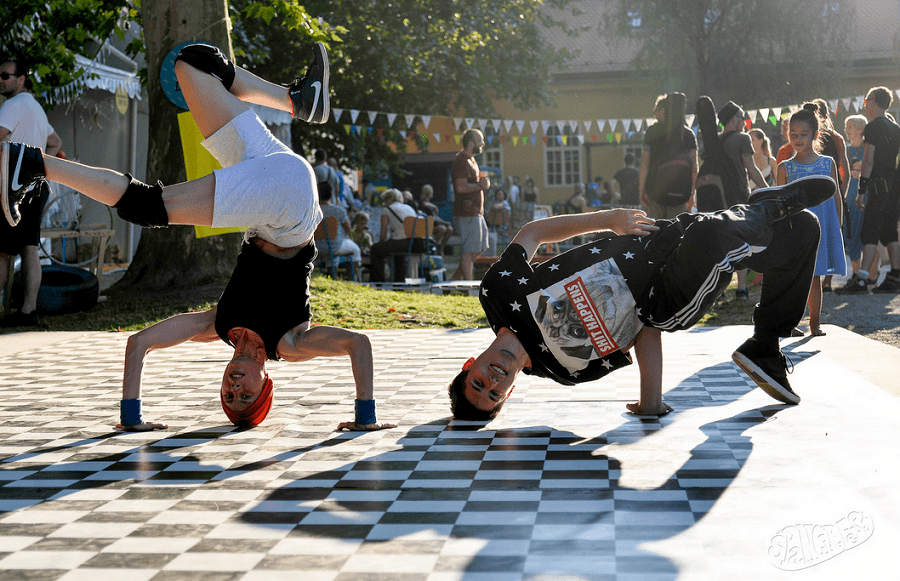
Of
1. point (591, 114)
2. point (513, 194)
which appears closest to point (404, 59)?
point (513, 194)

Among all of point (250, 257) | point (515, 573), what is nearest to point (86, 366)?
point (250, 257)

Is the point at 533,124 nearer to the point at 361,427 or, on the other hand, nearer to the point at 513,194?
the point at 513,194

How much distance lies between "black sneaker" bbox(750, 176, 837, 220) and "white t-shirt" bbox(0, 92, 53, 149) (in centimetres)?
549

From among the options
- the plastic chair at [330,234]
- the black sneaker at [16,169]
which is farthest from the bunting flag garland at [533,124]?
the black sneaker at [16,169]

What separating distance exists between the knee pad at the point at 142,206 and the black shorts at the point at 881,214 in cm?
835

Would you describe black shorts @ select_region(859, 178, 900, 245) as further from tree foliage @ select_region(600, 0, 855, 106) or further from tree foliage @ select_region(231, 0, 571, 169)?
tree foliage @ select_region(600, 0, 855, 106)

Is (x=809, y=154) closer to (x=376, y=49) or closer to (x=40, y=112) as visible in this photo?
(x=40, y=112)

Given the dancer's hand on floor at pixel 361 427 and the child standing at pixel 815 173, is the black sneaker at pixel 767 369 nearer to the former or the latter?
the dancer's hand on floor at pixel 361 427

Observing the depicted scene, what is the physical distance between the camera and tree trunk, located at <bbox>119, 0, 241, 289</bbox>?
8.59 metres

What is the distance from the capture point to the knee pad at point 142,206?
124 inches

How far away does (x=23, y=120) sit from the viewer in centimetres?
704

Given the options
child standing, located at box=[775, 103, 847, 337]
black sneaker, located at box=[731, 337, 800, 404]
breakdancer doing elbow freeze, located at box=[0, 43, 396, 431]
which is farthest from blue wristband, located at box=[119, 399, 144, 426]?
child standing, located at box=[775, 103, 847, 337]

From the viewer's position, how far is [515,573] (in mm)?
2113

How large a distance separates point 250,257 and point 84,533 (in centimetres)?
154
